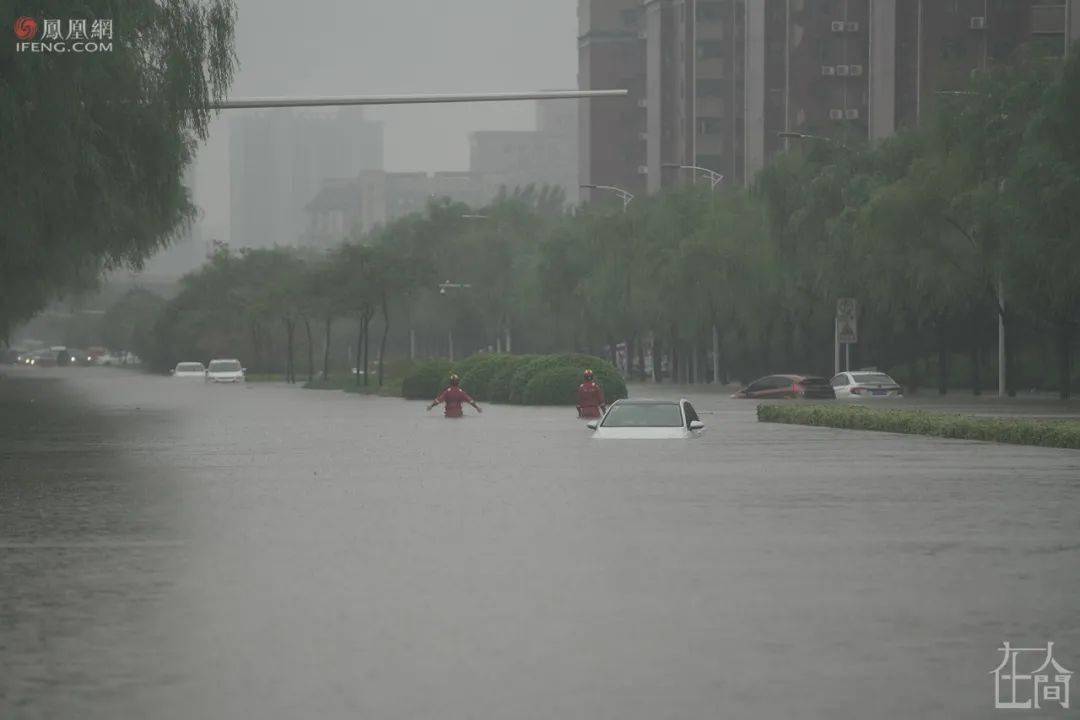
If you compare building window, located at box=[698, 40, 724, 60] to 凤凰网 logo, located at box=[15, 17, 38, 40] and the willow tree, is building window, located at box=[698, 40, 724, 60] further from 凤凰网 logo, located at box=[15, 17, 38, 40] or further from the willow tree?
凤凰网 logo, located at box=[15, 17, 38, 40]

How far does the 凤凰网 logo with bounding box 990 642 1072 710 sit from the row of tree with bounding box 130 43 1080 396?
4012 cm

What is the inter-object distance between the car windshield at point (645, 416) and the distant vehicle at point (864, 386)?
2897cm

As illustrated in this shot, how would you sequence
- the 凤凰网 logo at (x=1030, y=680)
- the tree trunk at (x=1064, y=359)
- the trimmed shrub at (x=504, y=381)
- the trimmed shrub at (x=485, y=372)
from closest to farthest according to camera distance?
the 凤凰网 logo at (x=1030, y=680) < the tree trunk at (x=1064, y=359) < the trimmed shrub at (x=504, y=381) < the trimmed shrub at (x=485, y=372)

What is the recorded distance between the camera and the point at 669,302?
83.5 metres

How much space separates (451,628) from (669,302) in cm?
7197

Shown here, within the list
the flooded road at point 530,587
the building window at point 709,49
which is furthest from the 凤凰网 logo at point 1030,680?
the building window at point 709,49

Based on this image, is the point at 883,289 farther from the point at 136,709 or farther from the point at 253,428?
the point at 136,709

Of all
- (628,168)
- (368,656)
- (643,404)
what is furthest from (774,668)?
(628,168)

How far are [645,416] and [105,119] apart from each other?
12.2 meters

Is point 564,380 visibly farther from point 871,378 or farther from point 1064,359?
point 1064,359

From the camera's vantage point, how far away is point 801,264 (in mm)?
71938

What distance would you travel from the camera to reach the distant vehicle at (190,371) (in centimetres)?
12250

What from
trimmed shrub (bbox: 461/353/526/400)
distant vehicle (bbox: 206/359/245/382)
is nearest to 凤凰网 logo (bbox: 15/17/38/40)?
trimmed shrub (bbox: 461/353/526/400)

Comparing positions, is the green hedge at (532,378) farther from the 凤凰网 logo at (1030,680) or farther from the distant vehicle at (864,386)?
the 凤凰网 logo at (1030,680)
